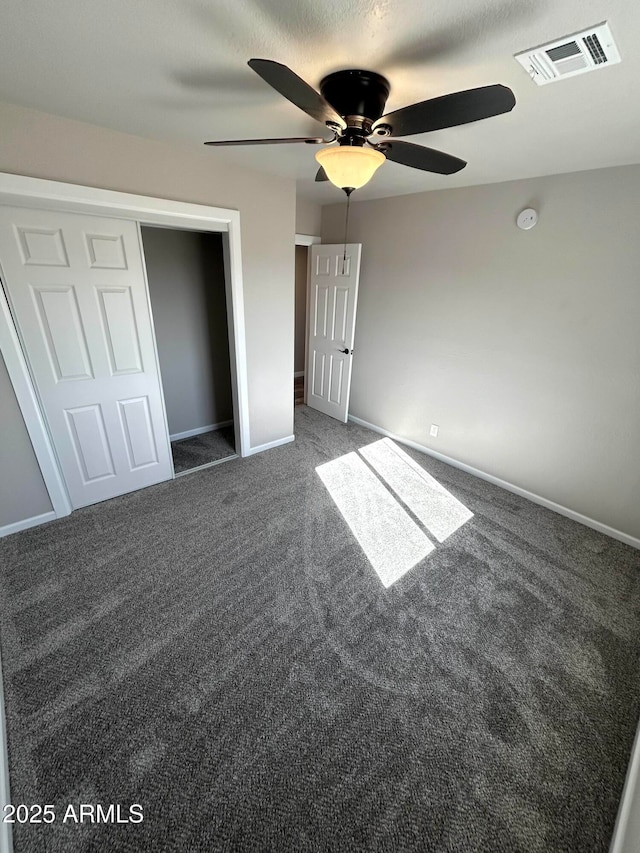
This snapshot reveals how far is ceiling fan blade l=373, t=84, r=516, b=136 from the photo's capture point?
99cm

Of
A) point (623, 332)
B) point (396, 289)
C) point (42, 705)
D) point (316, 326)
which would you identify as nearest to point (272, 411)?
point (316, 326)

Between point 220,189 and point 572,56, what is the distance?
214 cm

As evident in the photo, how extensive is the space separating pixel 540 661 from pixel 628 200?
2724 mm

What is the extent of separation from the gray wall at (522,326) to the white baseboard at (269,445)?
1.27 m

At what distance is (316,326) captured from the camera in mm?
4262

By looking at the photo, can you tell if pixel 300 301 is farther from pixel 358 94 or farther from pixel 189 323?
pixel 358 94

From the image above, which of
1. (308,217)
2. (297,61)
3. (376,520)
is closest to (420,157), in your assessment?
(297,61)

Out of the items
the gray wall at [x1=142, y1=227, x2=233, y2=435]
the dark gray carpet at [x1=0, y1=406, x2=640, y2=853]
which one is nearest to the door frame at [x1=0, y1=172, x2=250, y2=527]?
Answer: the dark gray carpet at [x1=0, y1=406, x2=640, y2=853]

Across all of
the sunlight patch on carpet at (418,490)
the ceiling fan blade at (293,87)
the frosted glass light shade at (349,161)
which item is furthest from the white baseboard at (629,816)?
the ceiling fan blade at (293,87)

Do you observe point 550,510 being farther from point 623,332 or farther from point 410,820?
point 410,820

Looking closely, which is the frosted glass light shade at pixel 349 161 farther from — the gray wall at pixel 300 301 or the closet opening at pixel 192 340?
the gray wall at pixel 300 301

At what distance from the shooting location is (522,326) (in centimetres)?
269

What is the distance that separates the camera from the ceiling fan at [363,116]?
3.51ft

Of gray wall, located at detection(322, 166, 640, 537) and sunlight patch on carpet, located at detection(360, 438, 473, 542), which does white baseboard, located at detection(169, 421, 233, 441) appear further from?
gray wall, located at detection(322, 166, 640, 537)
